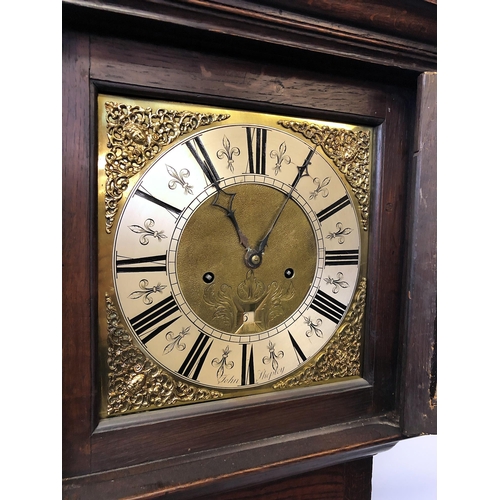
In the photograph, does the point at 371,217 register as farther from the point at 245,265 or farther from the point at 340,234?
the point at 245,265

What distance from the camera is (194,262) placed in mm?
634

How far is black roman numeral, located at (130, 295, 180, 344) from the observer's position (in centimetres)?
61

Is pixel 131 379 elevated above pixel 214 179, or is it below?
below

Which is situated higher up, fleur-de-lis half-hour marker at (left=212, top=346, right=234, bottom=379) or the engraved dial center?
the engraved dial center

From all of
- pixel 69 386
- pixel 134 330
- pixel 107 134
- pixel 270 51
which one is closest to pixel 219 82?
pixel 270 51

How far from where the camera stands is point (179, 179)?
62cm

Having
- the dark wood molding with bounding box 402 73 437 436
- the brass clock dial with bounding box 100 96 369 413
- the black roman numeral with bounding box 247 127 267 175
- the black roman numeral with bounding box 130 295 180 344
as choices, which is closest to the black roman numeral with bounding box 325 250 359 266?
the brass clock dial with bounding box 100 96 369 413

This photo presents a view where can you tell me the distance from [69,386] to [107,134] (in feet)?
1.35

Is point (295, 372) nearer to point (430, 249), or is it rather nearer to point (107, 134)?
point (430, 249)

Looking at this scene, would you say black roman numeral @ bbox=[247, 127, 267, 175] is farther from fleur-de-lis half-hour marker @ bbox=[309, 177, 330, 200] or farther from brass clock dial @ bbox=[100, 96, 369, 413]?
fleur-de-lis half-hour marker @ bbox=[309, 177, 330, 200]

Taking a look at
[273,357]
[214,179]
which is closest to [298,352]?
[273,357]

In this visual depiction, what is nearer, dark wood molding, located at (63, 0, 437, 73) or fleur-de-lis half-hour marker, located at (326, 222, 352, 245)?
dark wood molding, located at (63, 0, 437, 73)

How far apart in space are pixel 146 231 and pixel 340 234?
0.38 metres

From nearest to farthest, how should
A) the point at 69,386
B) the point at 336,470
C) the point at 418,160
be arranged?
1. the point at 69,386
2. the point at 418,160
3. the point at 336,470
